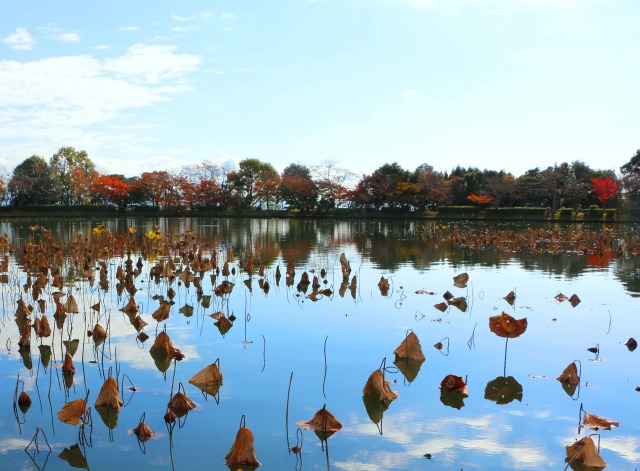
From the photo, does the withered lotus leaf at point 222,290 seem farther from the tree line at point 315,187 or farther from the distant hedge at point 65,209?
the distant hedge at point 65,209

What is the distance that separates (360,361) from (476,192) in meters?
50.2

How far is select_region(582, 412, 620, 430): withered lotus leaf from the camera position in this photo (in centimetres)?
465

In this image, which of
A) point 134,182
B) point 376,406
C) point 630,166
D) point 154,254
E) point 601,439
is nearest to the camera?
point 601,439

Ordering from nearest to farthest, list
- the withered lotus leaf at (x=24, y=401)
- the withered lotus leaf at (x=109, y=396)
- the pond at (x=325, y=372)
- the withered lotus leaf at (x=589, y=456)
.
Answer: the withered lotus leaf at (x=589, y=456) < the pond at (x=325, y=372) < the withered lotus leaf at (x=109, y=396) < the withered lotus leaf at (x=24, y=401)

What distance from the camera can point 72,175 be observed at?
63188 millimetres

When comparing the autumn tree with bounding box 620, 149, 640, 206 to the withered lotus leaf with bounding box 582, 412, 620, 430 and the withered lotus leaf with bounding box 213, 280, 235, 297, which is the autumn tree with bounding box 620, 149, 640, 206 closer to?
the withered lotus leaf with bounding box 213, 280, 235, 297

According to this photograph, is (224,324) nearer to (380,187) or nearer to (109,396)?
(109,396)

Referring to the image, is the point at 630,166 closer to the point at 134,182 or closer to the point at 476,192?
the point at 476,192

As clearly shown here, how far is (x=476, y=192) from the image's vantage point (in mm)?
54375

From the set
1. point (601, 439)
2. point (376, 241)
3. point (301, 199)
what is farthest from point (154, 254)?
point (301, 199)

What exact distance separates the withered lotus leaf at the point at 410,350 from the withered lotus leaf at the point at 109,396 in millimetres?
2914

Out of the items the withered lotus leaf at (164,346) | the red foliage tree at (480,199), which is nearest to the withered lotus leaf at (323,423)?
the withered lotus leaf at (164,346)

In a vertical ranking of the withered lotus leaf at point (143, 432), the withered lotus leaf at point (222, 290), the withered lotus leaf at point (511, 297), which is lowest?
the withered lotus leaf at point (143, 432)

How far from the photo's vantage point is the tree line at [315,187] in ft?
165
